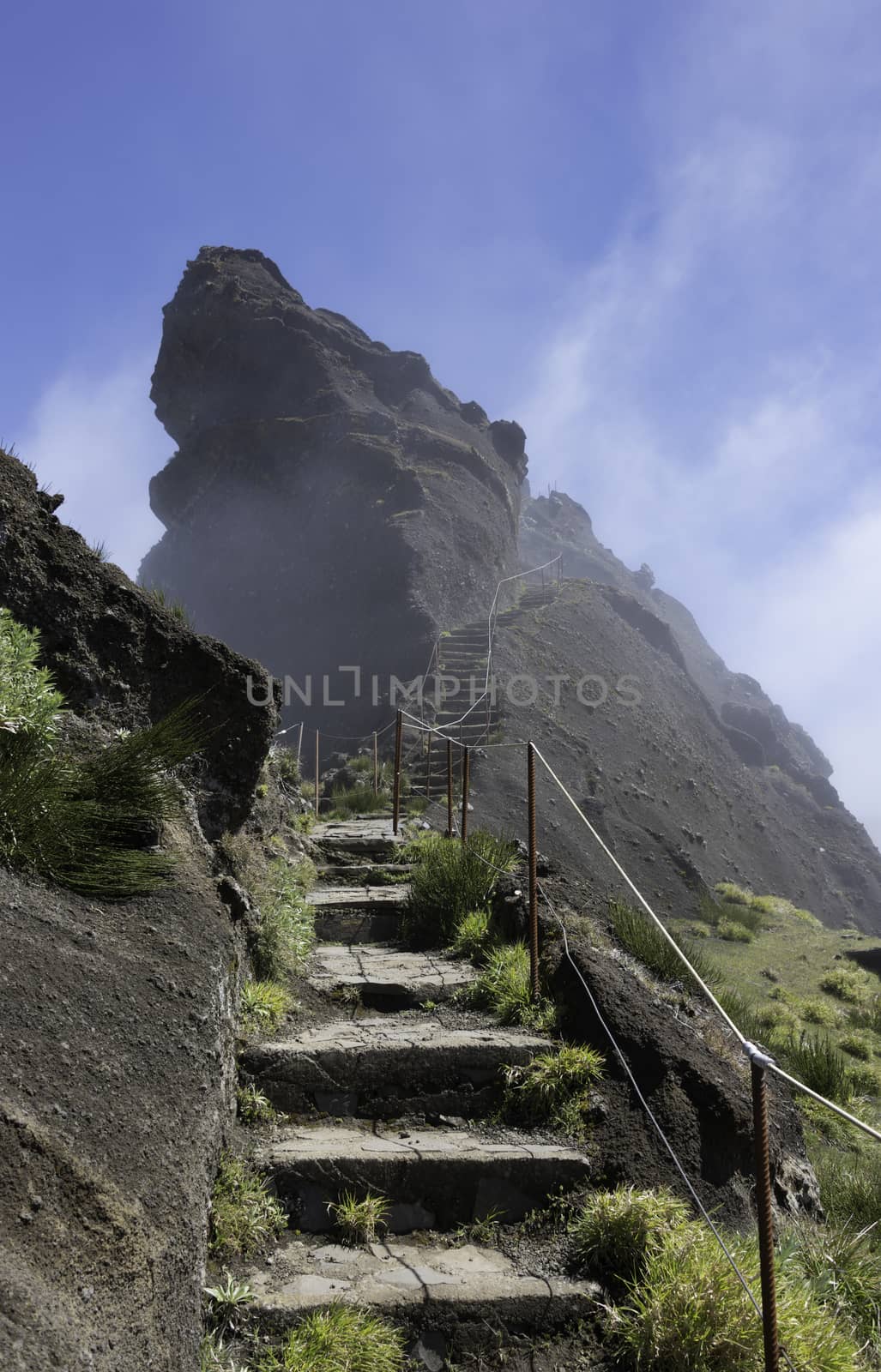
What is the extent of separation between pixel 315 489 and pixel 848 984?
31503mm

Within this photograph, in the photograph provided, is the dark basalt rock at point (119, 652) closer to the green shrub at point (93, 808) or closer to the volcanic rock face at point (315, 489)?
the green shrub at point (93, 808)

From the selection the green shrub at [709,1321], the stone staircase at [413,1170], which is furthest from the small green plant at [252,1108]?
the green shrub at [709,1321]

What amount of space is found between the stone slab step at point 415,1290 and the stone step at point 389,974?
2.03 metres

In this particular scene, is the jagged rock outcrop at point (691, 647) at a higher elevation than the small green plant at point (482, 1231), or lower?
higher

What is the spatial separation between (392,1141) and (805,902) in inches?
1162

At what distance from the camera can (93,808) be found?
3549 millimetres

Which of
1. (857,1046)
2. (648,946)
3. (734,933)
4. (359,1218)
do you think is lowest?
(857,1046)

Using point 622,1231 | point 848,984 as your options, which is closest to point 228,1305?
point 622,1231

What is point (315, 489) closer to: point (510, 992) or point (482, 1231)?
point (510, 992)

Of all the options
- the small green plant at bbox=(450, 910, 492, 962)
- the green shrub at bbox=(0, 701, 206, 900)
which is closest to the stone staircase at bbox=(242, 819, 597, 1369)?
the small green plant at bbox=(450, 910, 492, 962)

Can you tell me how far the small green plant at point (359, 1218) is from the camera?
10.5 feet

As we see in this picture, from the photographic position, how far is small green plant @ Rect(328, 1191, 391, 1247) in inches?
126

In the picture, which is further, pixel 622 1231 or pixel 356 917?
pixel 356 917

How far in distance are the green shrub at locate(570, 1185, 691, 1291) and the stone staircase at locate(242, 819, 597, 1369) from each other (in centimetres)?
11
